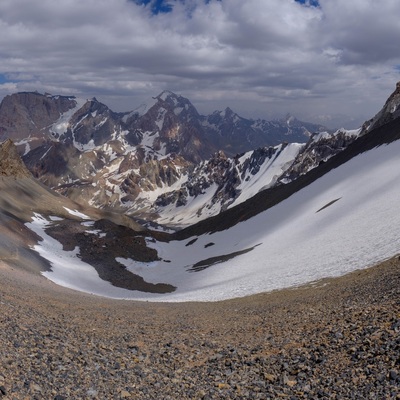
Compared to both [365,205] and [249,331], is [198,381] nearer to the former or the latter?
[249,331]

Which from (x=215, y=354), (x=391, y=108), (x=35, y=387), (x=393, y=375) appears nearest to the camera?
(x=393, y=375)

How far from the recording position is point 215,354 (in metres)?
13.6

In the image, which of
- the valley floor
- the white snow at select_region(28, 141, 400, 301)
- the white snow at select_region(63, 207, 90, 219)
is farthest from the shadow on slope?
the valley floor

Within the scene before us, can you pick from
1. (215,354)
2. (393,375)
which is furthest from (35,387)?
(393,375)

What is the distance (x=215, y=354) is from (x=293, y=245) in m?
36.5

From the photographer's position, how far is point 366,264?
27703mm

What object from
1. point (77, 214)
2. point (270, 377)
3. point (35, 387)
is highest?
point (77, 214)

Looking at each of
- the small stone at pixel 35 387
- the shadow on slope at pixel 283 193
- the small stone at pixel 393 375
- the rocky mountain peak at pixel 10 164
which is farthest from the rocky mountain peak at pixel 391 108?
the small stone at pixel 35 387

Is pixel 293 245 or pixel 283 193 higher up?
pixel 283 193

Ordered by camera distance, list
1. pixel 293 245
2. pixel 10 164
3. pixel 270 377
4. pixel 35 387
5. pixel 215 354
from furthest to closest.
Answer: pixel 10 164 < pixel 293 245 < pixel 215 354 < pixel 270 377 < pixel 35 387

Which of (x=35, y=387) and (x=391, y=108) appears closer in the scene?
(x=35, y=387)

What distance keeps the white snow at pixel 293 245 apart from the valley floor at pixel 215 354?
1378 centimetres

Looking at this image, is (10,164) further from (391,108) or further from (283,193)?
(391,108)

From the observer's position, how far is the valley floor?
10.3 m
